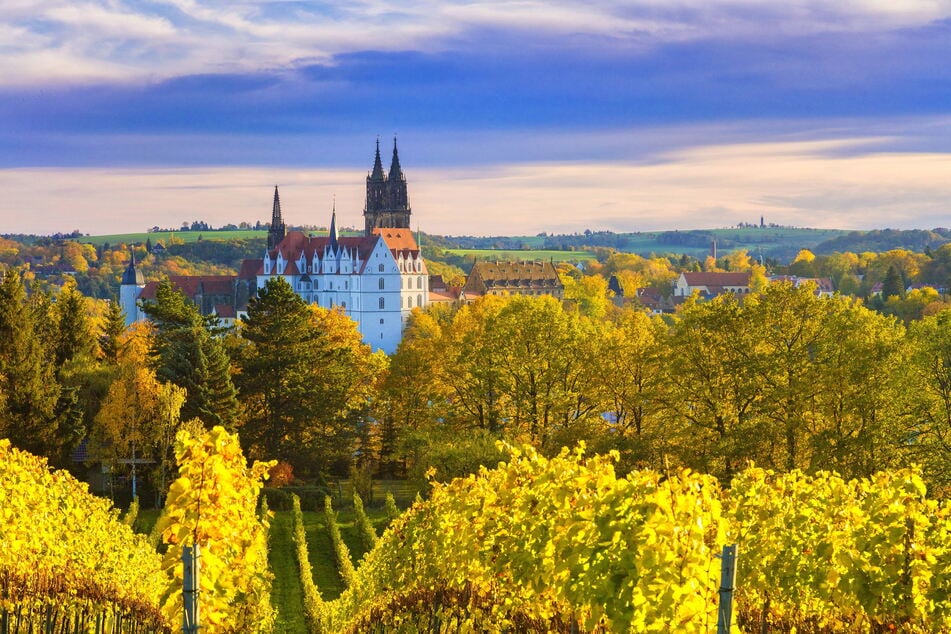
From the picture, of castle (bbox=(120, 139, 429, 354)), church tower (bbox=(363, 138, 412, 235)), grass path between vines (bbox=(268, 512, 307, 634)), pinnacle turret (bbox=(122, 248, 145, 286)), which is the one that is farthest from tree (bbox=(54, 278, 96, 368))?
church tower (bbox=(363, 138, 412, 235))

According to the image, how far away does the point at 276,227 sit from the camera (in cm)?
13675

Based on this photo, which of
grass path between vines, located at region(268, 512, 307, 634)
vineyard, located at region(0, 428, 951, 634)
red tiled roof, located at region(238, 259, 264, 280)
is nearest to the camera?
vineyard, located at region(0, 428, 951, 634)

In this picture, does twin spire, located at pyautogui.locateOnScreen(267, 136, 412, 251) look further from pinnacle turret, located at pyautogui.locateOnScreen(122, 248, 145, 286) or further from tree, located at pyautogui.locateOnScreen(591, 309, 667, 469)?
tree, located at pyautogui.locateOnScreen(591, 309, 667, 469)

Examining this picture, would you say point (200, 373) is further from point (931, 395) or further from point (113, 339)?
point (931, 395)

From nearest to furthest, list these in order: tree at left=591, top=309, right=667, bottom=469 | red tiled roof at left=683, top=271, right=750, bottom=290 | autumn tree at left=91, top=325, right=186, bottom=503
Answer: tree at left=591, top=309, right=667, bottom=469, autumn tree at left=91, top=325, right=186, bottom=503, red tiled roof at left=683, top=271, right=750, bottom=290

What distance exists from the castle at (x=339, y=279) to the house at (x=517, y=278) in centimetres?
3018

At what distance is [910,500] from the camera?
11633 mm

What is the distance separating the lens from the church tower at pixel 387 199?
14800 cm

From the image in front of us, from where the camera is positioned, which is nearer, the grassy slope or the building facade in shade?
the grassy slope

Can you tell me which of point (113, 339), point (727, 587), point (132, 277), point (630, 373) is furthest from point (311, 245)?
point (727, 587)

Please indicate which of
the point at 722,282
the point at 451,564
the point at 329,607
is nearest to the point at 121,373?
the point at 329,607

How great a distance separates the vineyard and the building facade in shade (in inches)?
3656

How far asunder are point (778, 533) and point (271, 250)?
118 metres

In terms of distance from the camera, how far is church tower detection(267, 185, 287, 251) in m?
136
